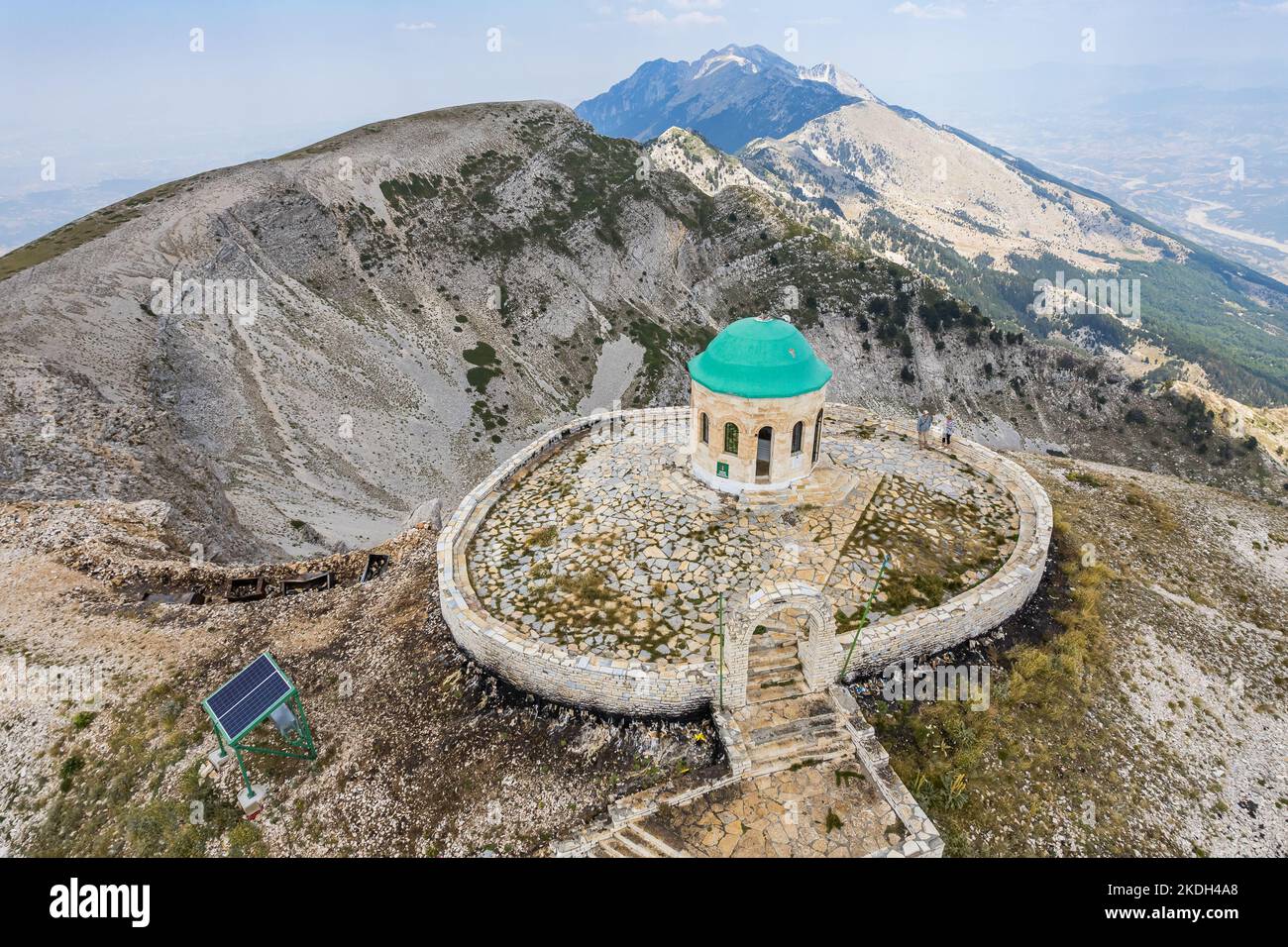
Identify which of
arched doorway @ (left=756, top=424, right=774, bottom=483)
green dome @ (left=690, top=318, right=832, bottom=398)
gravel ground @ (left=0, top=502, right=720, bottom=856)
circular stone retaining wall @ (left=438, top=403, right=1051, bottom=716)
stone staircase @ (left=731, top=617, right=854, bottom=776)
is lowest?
gravel ground @ (left=0, top=502, right=720, bottom=856)

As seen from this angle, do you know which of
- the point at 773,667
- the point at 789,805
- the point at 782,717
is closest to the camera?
the point at 789,805

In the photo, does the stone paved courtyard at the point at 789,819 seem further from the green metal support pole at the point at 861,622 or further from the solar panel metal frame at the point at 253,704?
the solar panel metal frame at the point at 253,704

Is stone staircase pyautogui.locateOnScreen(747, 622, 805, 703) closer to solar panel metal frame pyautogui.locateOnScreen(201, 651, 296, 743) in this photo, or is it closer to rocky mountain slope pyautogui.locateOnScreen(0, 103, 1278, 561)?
solar panel metal frame pyautogui.locateOnScreen(201, 651, 296, 743)

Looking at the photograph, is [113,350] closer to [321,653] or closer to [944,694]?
[321,653]

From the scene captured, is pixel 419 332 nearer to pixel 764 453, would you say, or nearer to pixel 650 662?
pixel 764 453

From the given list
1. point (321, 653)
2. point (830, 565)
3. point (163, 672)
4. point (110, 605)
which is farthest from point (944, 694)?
point (110, 605)

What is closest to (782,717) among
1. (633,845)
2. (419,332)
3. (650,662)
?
(650,662)

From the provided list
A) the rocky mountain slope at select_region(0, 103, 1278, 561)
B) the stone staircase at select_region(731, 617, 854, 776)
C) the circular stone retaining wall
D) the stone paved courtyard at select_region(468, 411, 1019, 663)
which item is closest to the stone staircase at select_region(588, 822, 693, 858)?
the stone staircase at select_region(731, 617, 854, 776)
